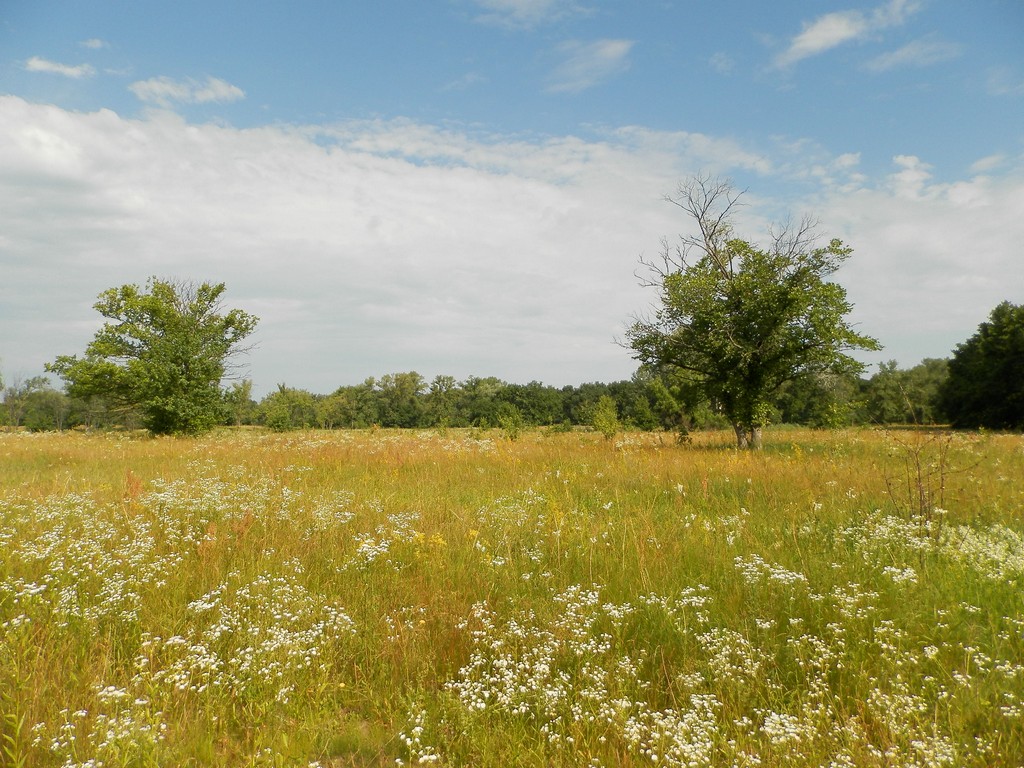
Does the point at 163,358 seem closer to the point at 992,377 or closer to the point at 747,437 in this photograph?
the point at 747,437

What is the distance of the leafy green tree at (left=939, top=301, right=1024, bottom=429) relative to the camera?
3622cm

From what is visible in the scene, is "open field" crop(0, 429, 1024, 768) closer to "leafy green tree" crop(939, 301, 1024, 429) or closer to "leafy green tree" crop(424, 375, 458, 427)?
"leafy green tree" crop(939, 301, 1024, 429)

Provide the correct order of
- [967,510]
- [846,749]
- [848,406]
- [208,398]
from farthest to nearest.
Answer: [208,398]
[848,406]
[967,510]
[846,749]

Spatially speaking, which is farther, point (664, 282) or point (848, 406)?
point (664, 282)

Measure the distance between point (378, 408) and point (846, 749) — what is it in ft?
291

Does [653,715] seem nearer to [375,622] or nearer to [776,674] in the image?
[776,674]

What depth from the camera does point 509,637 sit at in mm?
3352

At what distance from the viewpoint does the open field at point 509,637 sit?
8.29 ft

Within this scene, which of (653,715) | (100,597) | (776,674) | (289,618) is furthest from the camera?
(100,597)

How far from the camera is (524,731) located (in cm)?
264

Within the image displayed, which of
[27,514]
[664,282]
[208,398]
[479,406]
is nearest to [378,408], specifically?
[479,406]

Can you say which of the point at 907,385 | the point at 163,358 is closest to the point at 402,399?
the point at 163,358

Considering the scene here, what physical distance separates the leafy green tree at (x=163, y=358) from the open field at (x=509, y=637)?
2423cm

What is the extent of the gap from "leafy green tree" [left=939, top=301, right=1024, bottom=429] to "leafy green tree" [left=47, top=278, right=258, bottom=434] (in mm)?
54348
